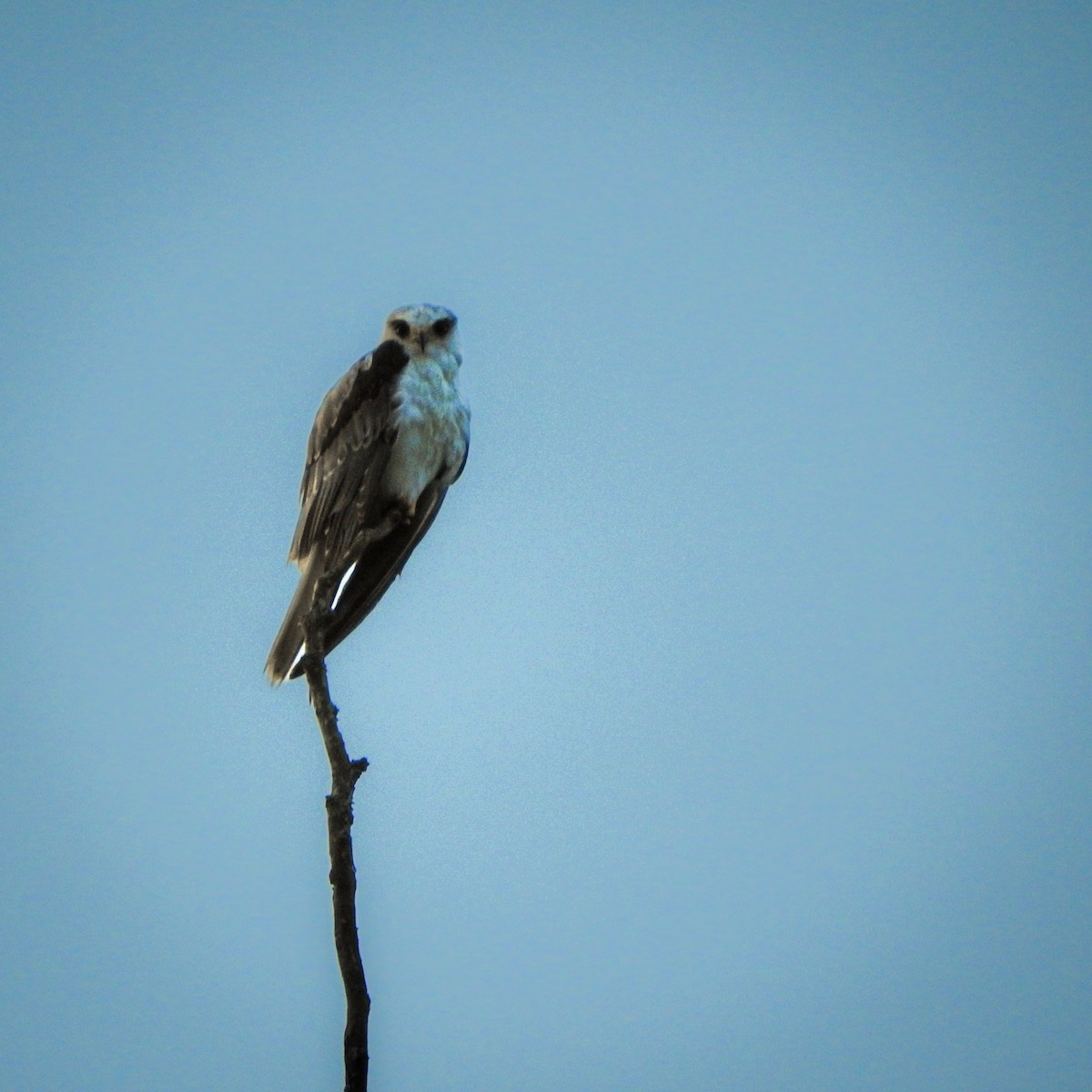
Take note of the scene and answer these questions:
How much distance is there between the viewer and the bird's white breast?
6.55 meters

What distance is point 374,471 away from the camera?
6469 millimetres

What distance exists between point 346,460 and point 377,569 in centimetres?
69

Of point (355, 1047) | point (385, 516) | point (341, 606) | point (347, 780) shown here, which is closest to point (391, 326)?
point (385, 516)

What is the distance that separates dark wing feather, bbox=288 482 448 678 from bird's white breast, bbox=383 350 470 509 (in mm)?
113

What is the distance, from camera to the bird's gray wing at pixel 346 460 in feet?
20.8

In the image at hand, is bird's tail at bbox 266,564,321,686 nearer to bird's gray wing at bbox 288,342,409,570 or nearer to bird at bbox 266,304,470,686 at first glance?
bird at bbox 266,304,470,686

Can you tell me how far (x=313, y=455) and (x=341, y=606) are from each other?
1.09 m

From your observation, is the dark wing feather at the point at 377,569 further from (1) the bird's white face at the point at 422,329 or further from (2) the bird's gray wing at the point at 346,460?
(1) the bird's white face at the point at 422,329

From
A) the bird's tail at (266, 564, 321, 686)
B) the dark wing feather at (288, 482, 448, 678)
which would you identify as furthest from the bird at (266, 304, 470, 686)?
the bird's tail at (266, 564, 321, 686)

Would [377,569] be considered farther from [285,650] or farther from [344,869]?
[344,869]

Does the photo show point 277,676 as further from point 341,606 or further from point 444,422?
point 444,422

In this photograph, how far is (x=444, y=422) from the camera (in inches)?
266

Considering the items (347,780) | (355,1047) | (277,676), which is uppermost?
(277,676)

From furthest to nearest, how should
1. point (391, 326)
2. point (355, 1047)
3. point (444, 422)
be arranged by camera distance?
point (391, 326) < point (444, 422) < point (355, 1047)
